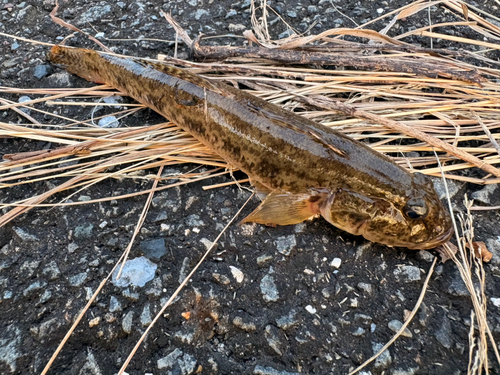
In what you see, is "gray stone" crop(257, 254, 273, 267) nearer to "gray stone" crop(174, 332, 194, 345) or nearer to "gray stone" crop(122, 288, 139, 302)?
"gray stone" crop(174, 332, 194, 345)

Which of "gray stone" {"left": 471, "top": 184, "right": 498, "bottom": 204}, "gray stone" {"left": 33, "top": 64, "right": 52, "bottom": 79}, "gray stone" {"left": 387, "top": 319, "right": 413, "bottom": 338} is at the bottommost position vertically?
"gray stone" {"left": 387, "top": 319, "right": 413, "bottom": 338}

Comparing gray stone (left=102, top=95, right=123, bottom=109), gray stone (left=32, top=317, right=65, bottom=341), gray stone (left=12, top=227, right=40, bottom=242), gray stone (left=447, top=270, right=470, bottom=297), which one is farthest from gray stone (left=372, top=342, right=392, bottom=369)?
gray stone (left=102, top=95, right=123, bottom=109)

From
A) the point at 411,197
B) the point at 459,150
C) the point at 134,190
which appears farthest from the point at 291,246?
the point at 459,150

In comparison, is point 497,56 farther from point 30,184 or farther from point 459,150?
point 30,184

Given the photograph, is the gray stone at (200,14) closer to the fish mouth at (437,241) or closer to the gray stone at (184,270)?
the gray stone at (184,270)

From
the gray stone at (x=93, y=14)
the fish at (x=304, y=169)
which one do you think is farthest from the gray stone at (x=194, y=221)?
the gray stone at (x=93, y=14)

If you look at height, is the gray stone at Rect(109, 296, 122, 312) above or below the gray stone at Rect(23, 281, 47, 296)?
below
